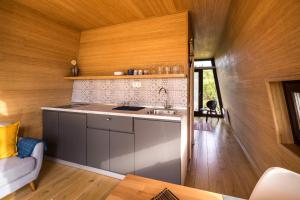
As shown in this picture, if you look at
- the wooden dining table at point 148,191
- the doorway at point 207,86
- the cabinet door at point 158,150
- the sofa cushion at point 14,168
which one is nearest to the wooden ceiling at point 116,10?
the cabinet door at point 158,150

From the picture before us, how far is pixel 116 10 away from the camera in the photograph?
2428 millimetres

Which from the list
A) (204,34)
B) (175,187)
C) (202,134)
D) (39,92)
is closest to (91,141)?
(39,92)

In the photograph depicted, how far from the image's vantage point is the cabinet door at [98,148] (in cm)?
224

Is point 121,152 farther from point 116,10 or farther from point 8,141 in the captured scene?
point 116,10

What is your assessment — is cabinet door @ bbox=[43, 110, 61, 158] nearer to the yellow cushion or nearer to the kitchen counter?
Answer: the kitchen counter

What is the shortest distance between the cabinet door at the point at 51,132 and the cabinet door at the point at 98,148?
27.4 inches

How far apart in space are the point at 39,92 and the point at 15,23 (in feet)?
3.54

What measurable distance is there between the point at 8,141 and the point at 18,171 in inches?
16.9

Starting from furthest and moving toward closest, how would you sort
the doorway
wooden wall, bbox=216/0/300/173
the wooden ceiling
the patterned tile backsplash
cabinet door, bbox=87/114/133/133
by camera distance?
the doorway → the patterned tile backsplash → the wooden ceiling → cabinet door, bbox=87/114/133/133 → wooden wall, bbox=216/0/300/173

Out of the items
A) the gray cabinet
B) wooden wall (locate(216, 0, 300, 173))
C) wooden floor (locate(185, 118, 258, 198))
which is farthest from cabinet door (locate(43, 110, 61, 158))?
wooden wall (locate(216, 0, 300, 173))

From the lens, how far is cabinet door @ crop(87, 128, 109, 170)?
2.24 m

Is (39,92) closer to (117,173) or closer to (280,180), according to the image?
(117,173)

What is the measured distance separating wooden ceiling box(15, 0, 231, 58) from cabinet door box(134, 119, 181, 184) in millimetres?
1754

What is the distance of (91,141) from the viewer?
7.66 feet
